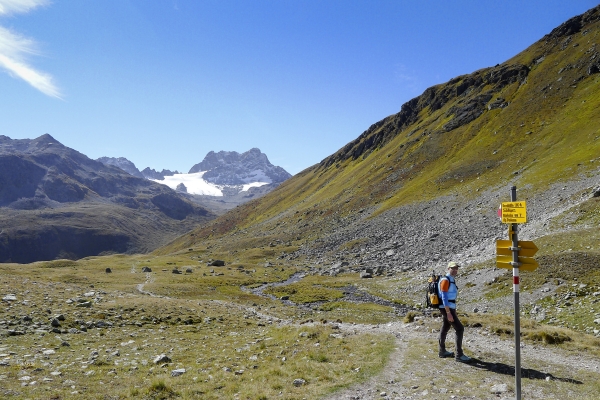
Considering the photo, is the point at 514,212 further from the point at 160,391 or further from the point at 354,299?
the point at 354,299

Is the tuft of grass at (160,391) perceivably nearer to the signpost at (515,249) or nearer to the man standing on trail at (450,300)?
the man standing on trail at (450,300)

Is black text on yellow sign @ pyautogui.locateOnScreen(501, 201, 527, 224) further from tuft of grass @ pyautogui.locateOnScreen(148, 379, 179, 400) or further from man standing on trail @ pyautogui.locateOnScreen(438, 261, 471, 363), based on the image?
tuft of grass @ pyautogui.locateOnScreen(148, 379, 179, 400)

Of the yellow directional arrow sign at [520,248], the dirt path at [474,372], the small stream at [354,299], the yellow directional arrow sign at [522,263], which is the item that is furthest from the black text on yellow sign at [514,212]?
the small stream at [354,299]

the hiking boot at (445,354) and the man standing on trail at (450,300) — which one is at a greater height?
the man standing on trail at (450,300)

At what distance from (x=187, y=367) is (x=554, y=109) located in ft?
388

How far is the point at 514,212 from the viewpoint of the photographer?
10.7 m

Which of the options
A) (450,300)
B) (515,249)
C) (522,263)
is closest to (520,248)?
(515,249)

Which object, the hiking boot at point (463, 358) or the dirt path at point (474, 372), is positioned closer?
the dirt path at point (474, 372)

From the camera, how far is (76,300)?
30844 mm

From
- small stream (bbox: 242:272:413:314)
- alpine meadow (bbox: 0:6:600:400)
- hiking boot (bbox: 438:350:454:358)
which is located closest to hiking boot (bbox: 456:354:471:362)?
alpine meadow (bbox: 0:6:600:400)

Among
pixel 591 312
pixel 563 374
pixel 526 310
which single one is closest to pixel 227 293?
pixel 526 310

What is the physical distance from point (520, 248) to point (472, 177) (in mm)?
88680

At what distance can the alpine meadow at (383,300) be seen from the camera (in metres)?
14.0

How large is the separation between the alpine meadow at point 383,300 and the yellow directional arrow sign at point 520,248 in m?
4.74
